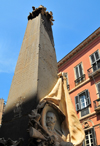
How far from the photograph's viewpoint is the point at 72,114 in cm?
343

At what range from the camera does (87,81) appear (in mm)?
13094

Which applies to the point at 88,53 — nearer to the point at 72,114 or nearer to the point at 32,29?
the point at 32,29

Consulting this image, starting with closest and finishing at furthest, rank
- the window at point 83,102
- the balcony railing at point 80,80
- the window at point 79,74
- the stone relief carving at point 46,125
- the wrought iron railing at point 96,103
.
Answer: the stone relief carving at point 46,125 → the wrought iron railing at point 96,103 → the window at point 83,102 → the balcony railing at point 80,80 → the window at point 79,74

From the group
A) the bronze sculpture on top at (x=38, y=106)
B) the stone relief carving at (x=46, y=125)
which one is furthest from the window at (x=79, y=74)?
the stone relief carving at (x=46, y=125)

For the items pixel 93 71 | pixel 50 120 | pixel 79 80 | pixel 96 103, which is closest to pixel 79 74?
pixel 79 80

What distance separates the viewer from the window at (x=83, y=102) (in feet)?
39.5

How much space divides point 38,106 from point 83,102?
10184mm

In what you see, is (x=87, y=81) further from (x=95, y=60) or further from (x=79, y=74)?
(x=95, y=60)

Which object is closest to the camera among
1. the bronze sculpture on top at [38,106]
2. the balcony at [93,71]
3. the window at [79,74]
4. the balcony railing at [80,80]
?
the bronze sculpture on top at [38,106]

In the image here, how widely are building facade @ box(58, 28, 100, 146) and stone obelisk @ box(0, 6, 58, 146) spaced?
302 inches

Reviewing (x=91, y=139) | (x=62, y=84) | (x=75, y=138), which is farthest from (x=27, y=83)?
(x=91, y=139)

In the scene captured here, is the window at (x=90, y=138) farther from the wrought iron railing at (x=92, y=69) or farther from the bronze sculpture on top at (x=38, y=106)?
the bronze sculpture on top at (x=38, y=106)

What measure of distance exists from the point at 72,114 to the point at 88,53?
1151 centimetres

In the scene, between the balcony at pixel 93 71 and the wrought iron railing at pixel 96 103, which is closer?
the wrought iron railing at pixel 96 103
